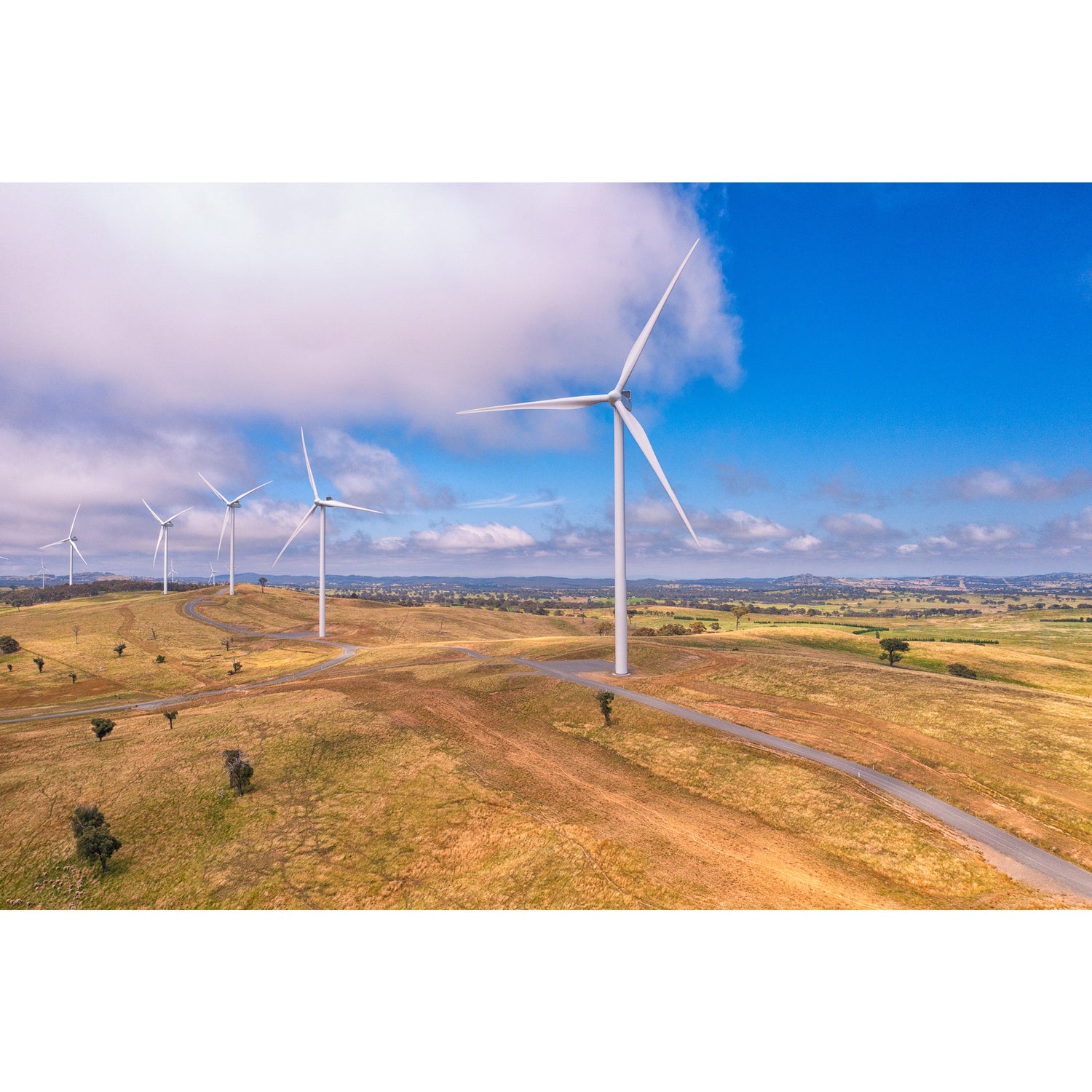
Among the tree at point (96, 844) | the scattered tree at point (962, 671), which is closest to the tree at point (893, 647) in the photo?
the scattered tree at point (962, 671)

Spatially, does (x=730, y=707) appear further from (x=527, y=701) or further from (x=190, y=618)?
(x=190, y=618)


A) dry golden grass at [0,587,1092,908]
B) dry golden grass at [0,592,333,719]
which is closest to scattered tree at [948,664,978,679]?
dry golden grass at [0,587,1092,908]

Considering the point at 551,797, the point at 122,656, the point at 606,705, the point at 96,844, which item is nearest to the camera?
the point at 96,844

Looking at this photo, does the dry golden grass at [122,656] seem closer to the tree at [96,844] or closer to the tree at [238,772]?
the tree at [238,772]

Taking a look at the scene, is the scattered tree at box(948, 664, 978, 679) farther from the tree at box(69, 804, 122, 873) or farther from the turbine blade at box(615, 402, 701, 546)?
the tree at box(69, 804, 122, 873)

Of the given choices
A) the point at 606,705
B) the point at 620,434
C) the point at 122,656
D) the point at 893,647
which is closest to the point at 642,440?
the point at 620,434

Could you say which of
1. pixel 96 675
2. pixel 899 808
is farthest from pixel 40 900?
pixel 96 675

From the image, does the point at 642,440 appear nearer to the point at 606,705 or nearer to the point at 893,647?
the point at 606,705
